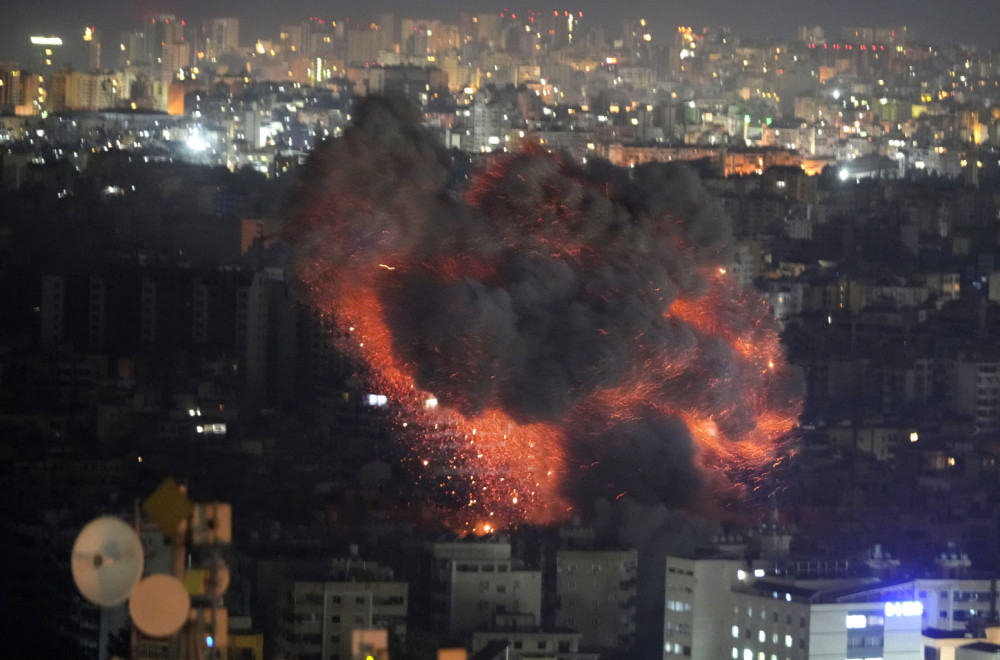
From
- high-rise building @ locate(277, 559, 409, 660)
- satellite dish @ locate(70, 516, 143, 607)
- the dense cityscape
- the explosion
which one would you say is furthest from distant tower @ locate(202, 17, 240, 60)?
satellite dish @ locate(70, 516, 143, 607)

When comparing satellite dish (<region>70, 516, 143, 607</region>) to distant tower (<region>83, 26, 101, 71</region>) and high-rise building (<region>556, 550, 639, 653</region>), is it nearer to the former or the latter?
high-rise building (<region>556, 550, 639, 653</region>)

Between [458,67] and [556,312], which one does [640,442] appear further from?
[458,67]

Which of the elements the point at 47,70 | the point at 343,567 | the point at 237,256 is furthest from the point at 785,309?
the point at 343,567

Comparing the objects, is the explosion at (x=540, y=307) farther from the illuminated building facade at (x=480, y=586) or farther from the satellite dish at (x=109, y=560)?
the satellite dish at (x=109, y=560)

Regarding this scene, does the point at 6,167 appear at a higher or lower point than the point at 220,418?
higher

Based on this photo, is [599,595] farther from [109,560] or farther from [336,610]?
[109,560]

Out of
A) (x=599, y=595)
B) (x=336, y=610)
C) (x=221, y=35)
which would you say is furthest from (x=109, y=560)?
(x=221, y=35)

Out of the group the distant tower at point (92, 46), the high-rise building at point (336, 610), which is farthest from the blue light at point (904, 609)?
the distant tower at point (92, 46)
